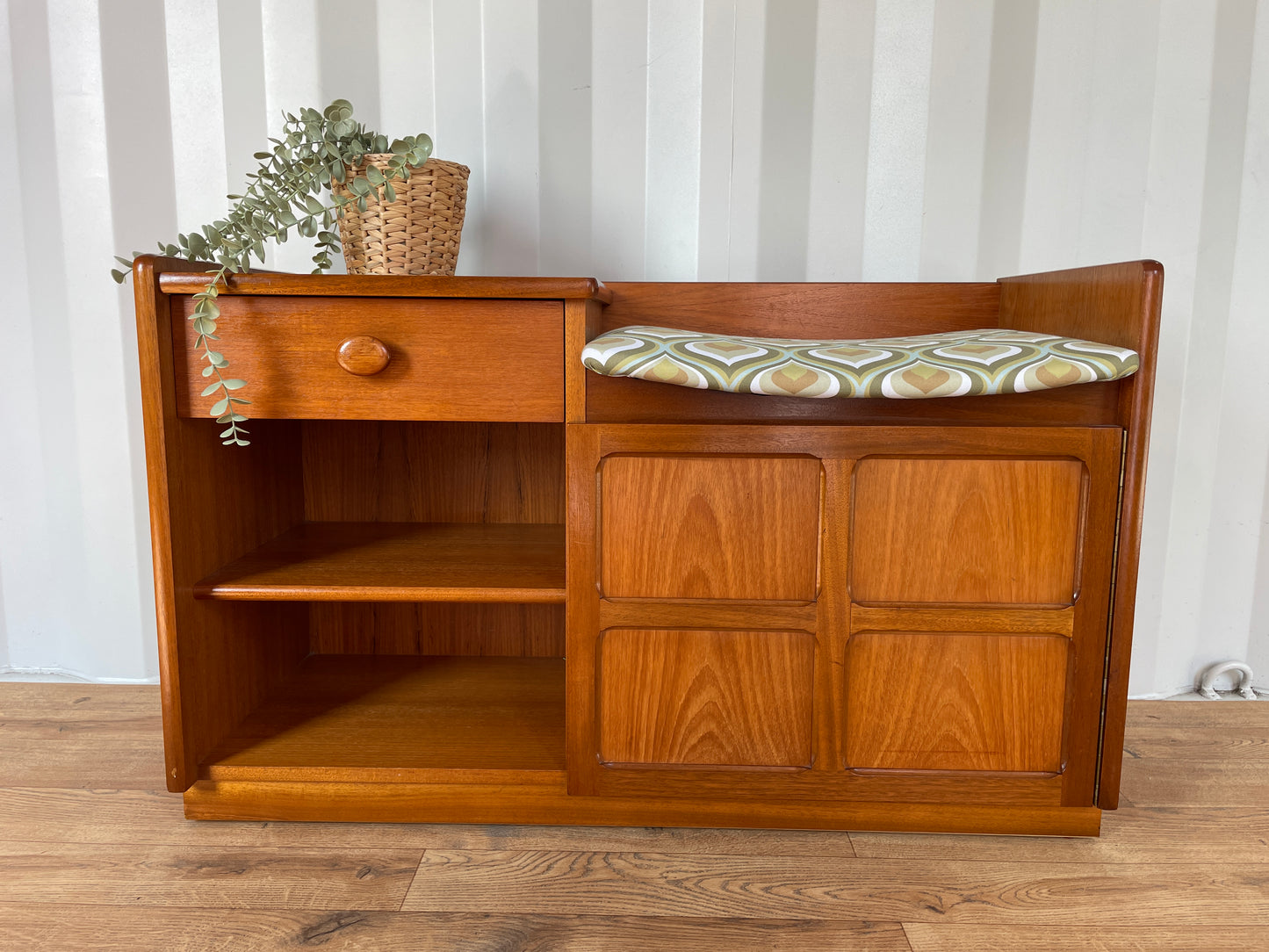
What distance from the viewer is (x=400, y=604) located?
1548 millimetres

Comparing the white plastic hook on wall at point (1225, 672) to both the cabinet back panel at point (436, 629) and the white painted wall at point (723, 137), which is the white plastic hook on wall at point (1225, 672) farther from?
the cabinet back panel at point (436, 629)

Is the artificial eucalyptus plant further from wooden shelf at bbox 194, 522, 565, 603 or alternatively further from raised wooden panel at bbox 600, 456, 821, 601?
raised wooden panel at bbox 600, 456, 821, 601

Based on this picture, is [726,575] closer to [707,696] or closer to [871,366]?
[707,696]

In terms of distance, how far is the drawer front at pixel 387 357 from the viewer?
1046 mm

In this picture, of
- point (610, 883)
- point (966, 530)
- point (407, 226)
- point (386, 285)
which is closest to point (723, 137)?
point (407, 226)

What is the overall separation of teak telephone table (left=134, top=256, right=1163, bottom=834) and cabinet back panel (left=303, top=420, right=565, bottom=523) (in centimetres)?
35

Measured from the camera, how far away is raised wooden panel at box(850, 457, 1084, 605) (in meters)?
1.02

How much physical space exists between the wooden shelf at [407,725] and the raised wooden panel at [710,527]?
319mm

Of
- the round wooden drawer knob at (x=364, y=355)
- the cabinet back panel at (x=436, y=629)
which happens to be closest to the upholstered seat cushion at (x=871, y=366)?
the round wooden drawer knob at (x=364, y=355)

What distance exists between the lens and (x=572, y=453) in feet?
3.42

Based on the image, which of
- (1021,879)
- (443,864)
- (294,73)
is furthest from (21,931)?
(294,73)

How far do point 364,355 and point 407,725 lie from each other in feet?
1.94

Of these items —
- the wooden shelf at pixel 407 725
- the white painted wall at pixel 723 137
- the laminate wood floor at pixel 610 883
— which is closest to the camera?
the laminate wood floor at pixel 610 883

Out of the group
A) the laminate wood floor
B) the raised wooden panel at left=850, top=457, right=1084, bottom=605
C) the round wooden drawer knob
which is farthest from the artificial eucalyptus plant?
the raised wooden panel at left=850, top=457, right=1084, bottom=605
